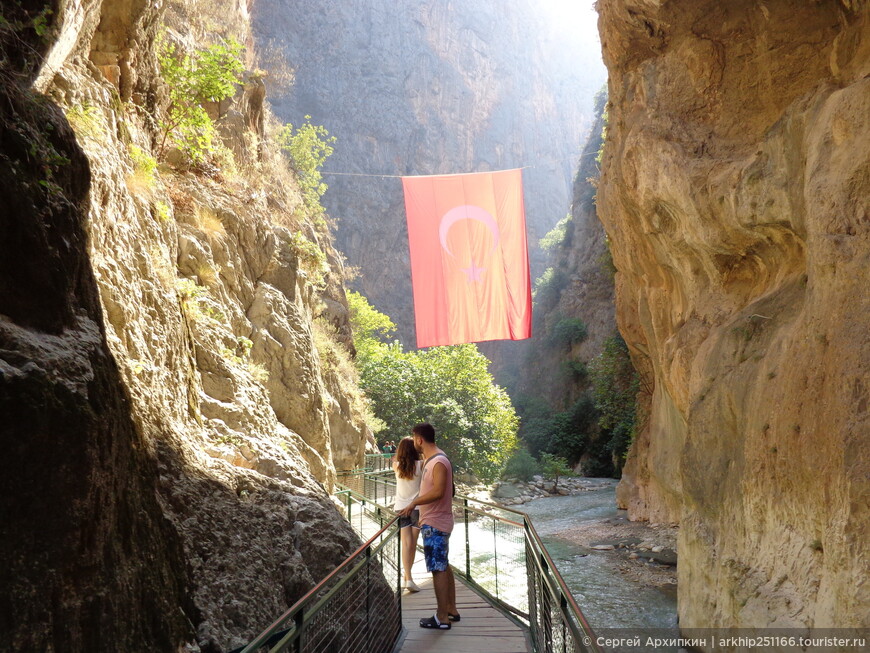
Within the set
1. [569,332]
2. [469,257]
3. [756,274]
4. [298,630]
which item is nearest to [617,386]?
[469,257]

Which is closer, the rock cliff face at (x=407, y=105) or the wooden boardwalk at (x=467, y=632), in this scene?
the wooden boardwalk at (x=467, y=632)

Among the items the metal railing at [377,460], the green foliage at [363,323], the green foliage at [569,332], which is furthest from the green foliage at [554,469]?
the green foliage at [569,332]

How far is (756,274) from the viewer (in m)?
8.12

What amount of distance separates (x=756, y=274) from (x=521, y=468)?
24137mm

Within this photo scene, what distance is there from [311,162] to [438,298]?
22544 millimetres

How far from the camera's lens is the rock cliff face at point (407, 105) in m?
58.0

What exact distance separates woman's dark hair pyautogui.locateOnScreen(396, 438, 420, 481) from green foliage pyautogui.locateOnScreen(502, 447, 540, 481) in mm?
24762

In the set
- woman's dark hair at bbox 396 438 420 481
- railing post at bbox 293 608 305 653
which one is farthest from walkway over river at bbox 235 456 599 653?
woman's dark hair at bbox 396 438 420 481

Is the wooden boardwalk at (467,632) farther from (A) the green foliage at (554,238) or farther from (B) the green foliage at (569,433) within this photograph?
(A) the green foliage at (554,238)

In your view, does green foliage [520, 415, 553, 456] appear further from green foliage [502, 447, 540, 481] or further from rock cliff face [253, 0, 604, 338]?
rock cliff face [253, 0, 604, 338]

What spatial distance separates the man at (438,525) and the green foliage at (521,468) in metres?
25.9

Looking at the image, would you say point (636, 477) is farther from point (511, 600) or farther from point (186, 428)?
point (186, 428)

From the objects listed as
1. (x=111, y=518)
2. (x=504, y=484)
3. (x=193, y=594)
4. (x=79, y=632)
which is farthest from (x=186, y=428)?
(x=504, y=484)

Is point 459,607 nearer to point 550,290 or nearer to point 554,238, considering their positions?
point 550,290
